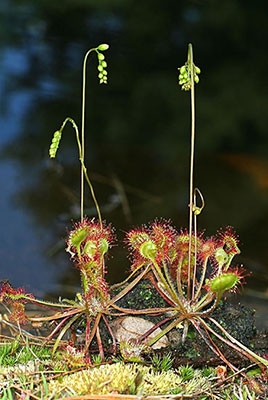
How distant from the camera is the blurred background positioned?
3207 mm

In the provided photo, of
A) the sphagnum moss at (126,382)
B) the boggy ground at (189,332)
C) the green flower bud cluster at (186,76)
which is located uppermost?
the green flower bud cluster at (186,76)

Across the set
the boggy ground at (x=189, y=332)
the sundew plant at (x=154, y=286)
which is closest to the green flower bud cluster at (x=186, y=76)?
the sundew plant at (x=154, y=286)

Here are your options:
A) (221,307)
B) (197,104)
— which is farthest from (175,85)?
(221,307)

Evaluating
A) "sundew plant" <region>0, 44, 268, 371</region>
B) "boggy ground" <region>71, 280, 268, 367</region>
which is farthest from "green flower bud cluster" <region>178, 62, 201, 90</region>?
"boggy ground" <region>71, 280, 268, 367</region>

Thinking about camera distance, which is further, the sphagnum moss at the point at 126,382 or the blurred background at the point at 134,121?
the blurred background at the point at 134,121

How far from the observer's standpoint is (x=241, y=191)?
3.64 m

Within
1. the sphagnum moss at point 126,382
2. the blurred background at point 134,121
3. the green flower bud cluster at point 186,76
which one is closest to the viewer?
the sphagnum moss at point 126,382

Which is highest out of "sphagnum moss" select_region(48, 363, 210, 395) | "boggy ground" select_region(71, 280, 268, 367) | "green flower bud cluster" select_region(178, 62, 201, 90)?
"green flower bud cluster" select_region(178, 62, 201, 90)

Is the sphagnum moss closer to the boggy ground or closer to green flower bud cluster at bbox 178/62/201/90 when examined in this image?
the boggy ground

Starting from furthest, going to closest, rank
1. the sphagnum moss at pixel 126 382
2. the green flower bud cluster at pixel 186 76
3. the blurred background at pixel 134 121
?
the blurred background at pixel 134 121, the green flower bud cluster at pixel 186 76, the sphagnum moss at pixel 126 382

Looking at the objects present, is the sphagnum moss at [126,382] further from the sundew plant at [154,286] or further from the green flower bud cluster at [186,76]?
the green flower bud cluster at [186,76]

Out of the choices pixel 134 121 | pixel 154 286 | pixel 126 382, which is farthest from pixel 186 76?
pixel 134 121

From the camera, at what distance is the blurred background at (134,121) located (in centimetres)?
321

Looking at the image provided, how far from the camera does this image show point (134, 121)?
4512mm
